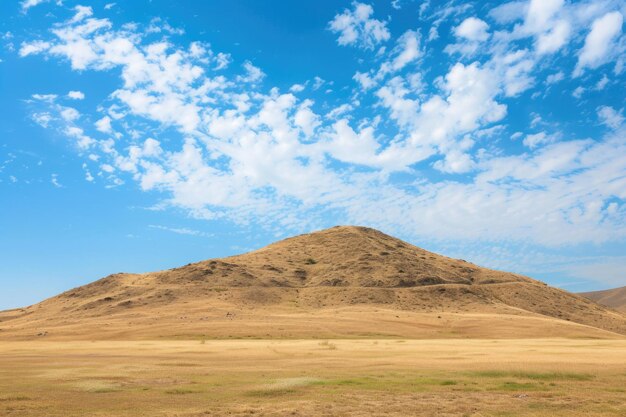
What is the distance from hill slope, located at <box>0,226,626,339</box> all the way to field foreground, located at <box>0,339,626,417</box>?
1766 inches

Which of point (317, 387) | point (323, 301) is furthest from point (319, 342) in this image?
point (323, 301)

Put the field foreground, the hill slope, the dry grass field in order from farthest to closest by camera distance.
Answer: the hill slope < the dry grass field < the field foreground

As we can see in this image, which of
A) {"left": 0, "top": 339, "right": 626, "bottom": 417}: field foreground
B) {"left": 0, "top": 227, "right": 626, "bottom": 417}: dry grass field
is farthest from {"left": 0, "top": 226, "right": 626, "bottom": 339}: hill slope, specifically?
{"left": 0, "top": 339, "right": 626, "bottom": 417}: field foreground

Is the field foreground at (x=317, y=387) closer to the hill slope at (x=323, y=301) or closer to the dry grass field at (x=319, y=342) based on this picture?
the dry grass field at (x=319, y=342)

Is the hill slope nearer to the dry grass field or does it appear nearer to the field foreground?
the dry grass field

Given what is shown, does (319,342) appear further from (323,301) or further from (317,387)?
(323,301)

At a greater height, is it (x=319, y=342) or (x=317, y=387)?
(x=319, y=342)

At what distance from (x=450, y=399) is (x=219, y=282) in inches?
4501

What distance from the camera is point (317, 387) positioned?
24.2 meters

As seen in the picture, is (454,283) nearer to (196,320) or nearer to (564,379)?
(196,320)

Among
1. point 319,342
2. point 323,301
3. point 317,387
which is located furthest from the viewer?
point 323,301

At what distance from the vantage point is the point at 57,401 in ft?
68.6

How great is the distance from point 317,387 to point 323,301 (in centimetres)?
9760

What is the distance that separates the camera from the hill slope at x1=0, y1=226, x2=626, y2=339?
286ft
